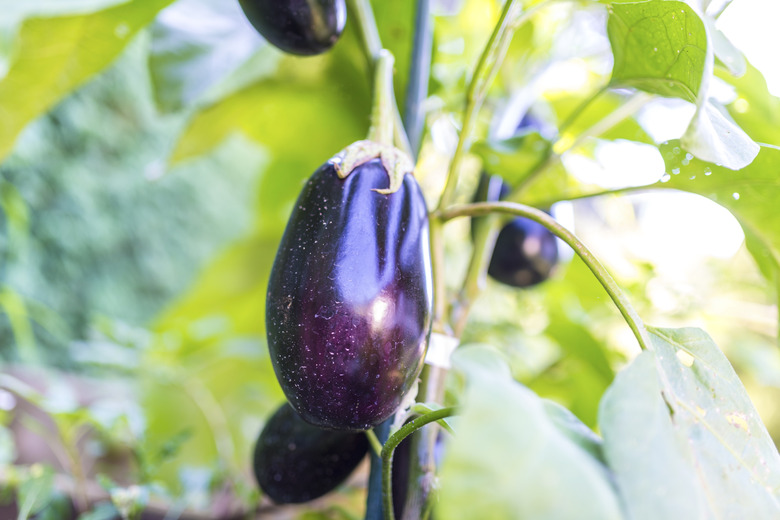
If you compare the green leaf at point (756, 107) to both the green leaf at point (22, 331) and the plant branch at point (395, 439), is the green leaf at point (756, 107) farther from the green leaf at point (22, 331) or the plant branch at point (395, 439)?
the green leaf at point (22, 331)

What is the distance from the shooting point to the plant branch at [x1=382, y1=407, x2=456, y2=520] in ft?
0.54

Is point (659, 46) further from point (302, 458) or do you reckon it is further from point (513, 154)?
point (302, 458)

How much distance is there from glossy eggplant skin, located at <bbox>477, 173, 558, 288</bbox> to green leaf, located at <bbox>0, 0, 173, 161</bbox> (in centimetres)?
32

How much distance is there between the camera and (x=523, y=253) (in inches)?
19.7

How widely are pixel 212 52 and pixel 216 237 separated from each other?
0.76 metres

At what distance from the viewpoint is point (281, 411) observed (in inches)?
12.4

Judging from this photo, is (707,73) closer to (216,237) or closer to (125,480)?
(125,480)

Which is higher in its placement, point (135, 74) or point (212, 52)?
point (212, 52)

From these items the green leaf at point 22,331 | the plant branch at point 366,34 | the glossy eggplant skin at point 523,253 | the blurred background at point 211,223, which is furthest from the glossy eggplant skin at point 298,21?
the green leaf at point 22,331

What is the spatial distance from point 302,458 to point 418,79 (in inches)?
8.5

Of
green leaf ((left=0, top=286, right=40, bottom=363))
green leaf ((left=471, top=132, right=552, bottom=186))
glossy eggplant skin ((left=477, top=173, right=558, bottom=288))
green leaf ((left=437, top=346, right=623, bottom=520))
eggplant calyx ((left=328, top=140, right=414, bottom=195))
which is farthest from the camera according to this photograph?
green leaf ((left=0, top=286, right=40, bottom=363))

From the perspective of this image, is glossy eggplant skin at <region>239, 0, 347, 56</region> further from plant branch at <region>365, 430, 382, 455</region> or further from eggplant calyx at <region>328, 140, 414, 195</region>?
plant branch at <region>365, 430, 382, 455</region>

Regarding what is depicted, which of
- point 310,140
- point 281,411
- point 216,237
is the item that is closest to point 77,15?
point 310,140

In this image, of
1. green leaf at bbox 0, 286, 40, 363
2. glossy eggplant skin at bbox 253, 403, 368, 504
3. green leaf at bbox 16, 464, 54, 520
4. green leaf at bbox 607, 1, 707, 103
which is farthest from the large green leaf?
green leaf at bbox 0, 286, 40, 363
